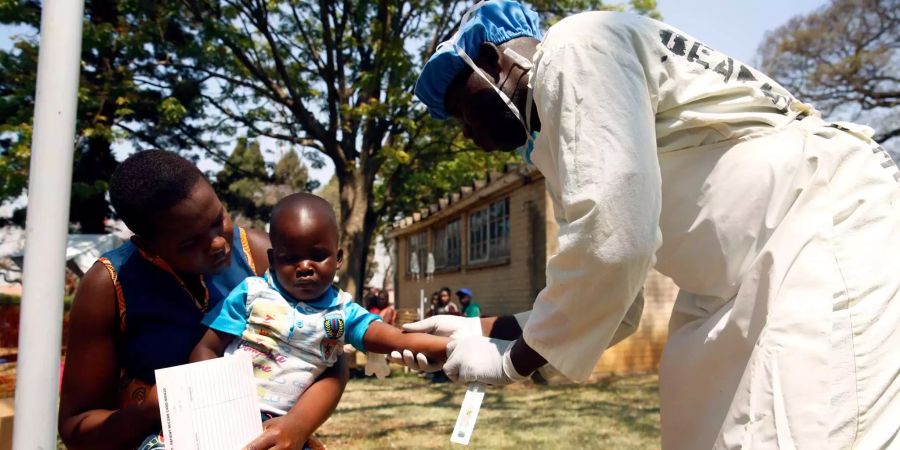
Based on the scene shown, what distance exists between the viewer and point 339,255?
100.0 inches

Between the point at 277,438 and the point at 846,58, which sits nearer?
the point at 277,438

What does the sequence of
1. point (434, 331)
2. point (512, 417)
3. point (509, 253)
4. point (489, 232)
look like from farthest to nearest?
point (489, 232), point (509, 253), point (512, 417), point (434, 331)

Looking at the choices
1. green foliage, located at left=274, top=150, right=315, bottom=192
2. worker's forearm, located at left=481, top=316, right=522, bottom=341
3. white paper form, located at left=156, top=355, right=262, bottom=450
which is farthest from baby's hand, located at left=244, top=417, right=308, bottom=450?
green foliage, located at left=274, top=150, right=315, bottom=192

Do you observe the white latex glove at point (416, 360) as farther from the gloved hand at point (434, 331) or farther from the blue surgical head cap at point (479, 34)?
the blue surgical head cap at point (479, 34)

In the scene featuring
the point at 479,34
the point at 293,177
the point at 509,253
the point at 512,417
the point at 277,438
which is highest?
the point at 293,177

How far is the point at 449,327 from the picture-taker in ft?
7.54

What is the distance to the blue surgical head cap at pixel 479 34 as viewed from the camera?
196 cm

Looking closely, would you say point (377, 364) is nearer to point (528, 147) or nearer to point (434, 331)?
point (434, 331)

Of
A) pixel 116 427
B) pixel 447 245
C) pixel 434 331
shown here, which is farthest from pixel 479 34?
pixel 447 245

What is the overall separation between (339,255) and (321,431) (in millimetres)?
5731

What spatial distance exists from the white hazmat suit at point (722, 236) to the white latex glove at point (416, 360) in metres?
0.59

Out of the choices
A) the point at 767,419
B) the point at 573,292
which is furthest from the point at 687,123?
the point at 767,419

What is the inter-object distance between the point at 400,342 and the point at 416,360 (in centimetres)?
8

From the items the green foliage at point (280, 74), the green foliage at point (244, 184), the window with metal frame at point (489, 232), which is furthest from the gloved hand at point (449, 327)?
the green foliage at point (244, 184)
